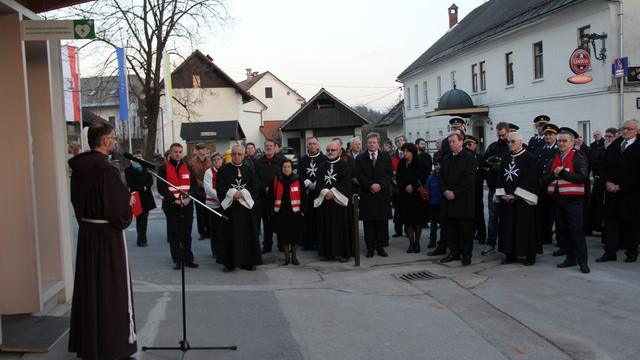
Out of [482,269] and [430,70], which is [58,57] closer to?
[482,269]

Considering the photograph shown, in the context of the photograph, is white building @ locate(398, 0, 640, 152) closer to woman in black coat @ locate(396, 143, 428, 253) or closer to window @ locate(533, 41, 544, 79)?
window @ locate(533, 41, 544, 79)

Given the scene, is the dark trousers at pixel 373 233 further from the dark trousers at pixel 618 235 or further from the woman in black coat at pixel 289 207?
the dark trousers at pixel 618 235

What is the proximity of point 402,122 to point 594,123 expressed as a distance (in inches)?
1230

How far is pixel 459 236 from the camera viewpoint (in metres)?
9.51

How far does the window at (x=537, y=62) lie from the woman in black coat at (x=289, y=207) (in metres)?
20.5

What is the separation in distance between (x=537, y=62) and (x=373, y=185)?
66.8 ft

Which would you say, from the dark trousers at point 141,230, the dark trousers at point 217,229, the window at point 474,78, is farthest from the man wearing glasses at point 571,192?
the window at point 474,78

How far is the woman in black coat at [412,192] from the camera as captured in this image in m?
10.5

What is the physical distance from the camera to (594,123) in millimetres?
22531

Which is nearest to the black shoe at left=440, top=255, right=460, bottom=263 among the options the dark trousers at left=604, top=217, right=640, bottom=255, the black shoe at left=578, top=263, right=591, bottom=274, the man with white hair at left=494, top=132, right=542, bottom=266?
the man with white hair at left=494, top=132, right=542, bottom=266

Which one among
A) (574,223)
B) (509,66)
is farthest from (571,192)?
(509,66)

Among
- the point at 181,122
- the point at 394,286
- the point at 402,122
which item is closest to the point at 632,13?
the point at 394,286

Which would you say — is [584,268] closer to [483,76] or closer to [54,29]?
[54,29]

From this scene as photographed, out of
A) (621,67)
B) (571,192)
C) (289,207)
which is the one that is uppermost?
(621,67)
